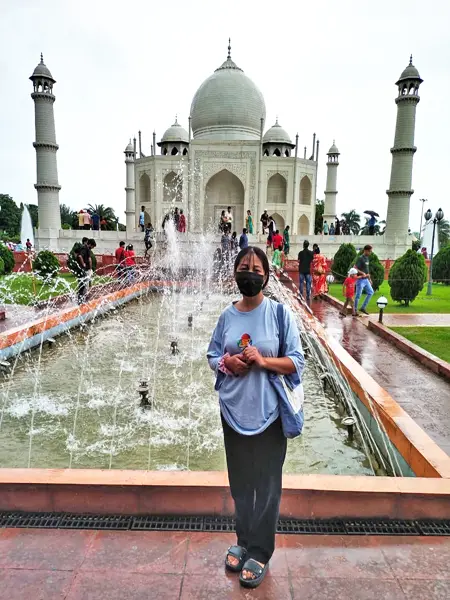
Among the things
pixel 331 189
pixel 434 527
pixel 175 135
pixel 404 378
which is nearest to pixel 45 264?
pixel 404 378

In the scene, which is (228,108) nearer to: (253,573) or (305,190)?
(305,190)

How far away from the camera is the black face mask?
6.21 ft

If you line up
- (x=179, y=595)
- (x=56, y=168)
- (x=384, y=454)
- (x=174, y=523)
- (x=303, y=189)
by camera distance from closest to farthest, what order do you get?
1. (x=179, y=595)
2. (x=174, y=523)
3. (x=384, y=454)
4. (x=56, y=168)
5. (x=303, y=189)

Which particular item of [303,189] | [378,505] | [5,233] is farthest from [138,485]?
[5,233]

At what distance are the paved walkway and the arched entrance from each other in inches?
899

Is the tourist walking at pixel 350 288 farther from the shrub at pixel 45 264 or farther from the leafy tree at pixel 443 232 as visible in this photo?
the leafy tree at pixel 443 232

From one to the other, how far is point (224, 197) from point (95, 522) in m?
31.0

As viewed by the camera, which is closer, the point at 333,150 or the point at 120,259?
the point at 120,259

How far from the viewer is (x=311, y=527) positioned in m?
2.34

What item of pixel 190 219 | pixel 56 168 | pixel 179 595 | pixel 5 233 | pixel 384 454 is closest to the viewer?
pixel 179 595

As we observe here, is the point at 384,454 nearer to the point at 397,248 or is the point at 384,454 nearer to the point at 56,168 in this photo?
the point at 397,248

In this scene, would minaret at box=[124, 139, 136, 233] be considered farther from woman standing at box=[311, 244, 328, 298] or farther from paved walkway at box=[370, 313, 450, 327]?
paved walkway at box=[370, 313, 450, 327]

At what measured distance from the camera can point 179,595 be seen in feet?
6.15

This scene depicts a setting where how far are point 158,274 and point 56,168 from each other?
48.4 feet
